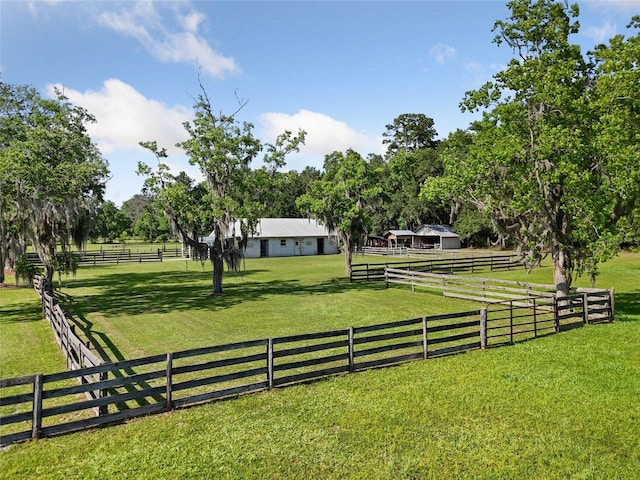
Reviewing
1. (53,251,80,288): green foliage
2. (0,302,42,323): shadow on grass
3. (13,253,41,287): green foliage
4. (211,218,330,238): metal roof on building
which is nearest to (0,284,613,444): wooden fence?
(0,302,42,323): shadow on grass

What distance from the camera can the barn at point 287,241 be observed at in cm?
5178

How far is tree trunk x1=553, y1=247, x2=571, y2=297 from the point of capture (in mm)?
15992

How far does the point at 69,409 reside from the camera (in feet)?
22.9

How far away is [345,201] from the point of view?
30.2 metres

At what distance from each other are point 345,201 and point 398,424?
931 inches

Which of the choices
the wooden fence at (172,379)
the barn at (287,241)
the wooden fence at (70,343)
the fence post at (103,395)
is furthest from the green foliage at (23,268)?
the barn at (287,241)

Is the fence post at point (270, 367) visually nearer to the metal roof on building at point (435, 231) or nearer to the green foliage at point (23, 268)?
the green foliage at point (23, 268)

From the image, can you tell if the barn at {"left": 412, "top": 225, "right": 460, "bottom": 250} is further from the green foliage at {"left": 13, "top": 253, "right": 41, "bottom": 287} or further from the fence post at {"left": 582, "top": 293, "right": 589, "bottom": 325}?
the green foliage at {"left": 13, "top": 253, "right": 41, "bottom": 287}

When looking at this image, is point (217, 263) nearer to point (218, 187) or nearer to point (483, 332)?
point (218, 187)

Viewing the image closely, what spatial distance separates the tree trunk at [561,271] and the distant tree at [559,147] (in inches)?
1.4

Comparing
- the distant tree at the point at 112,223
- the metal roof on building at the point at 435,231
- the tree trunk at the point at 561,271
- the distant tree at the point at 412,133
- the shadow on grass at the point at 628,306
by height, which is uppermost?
the distant tree at the point at 412,133

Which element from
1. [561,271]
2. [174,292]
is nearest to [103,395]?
[561,271]

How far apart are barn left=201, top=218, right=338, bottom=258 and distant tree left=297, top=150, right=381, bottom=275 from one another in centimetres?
1851

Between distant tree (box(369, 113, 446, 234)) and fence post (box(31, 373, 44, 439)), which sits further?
distant tree (box(369, 113, 446, 234))
